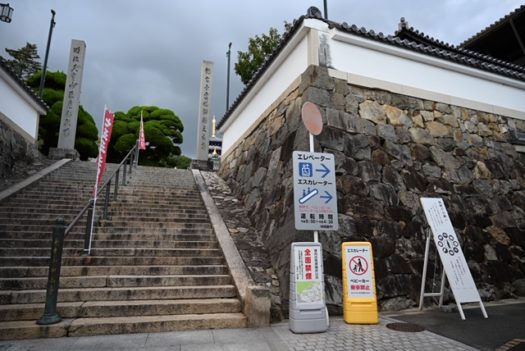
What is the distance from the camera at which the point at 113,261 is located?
5.14m

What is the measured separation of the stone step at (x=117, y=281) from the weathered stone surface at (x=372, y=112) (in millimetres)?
4247

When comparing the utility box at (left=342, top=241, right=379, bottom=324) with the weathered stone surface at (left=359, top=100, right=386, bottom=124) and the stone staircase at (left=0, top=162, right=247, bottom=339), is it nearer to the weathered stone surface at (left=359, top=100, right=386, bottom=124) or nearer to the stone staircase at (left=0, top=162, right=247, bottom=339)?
the stone staircase at (left=0, top=162, right=247, bottom=339)

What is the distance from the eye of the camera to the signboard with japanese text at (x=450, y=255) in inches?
185

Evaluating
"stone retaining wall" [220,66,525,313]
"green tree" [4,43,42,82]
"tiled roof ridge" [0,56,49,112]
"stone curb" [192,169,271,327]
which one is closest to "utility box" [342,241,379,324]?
"stone retaining wall" [220,66,525,313]

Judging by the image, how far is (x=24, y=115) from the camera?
10.5m

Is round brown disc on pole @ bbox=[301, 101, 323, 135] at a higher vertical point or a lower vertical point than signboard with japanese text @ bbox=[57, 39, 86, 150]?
lower

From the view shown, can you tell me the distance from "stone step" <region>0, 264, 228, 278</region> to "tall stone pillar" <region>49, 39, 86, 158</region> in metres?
9.12

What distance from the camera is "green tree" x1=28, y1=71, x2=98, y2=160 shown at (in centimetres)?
1675

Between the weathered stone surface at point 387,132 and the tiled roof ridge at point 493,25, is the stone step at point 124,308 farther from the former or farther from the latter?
the tiled roof ridge at point 493,25

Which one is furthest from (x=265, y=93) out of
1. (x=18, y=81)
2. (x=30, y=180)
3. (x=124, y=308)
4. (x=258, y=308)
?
(x=18, y=81)

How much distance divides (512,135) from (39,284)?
35.0 ft

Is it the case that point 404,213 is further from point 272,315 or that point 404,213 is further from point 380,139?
point 272,315

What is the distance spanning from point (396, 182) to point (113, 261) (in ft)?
17.9

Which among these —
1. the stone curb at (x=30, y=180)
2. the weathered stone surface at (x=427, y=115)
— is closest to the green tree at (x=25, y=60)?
the stone curb at (x=30, y=180)
